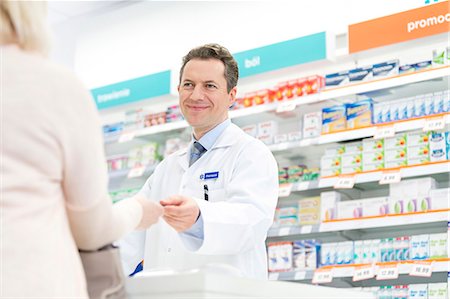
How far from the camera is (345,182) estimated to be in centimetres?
545

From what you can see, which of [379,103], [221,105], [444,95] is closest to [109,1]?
[379,103]

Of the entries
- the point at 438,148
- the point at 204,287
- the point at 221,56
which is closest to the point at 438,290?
the point at 438,148

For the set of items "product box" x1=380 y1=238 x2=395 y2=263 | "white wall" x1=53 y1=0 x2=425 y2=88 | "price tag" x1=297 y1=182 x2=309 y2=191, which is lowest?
"product box" x1=380 y1=238 x2=395 y2=263

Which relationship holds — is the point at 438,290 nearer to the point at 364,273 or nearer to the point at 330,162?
the point at 364,273

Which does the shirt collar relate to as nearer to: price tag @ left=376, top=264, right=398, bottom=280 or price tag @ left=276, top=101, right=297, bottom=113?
price tag @ left=376, top=264, right=398, bottom=280

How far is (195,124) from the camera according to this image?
327cm

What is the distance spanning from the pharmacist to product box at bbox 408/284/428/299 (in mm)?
2423

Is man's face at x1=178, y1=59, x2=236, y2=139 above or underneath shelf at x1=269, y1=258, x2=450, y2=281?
above

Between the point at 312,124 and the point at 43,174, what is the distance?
447cm

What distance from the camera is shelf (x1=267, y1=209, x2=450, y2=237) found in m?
4.99

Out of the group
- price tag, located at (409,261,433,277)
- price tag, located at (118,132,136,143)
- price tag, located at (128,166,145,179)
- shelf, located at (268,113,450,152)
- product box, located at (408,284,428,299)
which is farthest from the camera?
price tag, located at (118,132,136,143)

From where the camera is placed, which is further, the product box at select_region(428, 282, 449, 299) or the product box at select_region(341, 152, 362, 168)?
the product box at select_region(341, 152, 362, 168)

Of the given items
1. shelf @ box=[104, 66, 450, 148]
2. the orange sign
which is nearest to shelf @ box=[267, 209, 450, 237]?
shelf @ box=[104, 66, 450, 148]

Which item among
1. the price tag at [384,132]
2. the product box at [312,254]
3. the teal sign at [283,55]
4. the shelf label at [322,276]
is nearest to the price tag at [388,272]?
the shelf label at [322,276]
